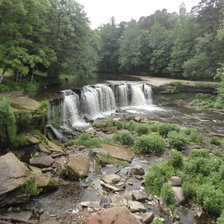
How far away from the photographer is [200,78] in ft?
91.2

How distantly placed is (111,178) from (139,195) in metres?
1.19

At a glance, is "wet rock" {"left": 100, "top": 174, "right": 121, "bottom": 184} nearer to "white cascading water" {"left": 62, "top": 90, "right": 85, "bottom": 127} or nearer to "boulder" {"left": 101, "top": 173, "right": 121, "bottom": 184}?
"boulder" {"left": 101, "top": 173, "right": 121, "bottom": 184}

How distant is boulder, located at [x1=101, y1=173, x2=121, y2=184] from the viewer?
648cm

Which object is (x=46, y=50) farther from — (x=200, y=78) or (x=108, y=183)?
(x=200, y=78)

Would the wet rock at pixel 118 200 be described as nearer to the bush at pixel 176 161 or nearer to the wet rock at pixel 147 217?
the wet rock at pixel 147 217

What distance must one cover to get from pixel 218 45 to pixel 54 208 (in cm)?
2138

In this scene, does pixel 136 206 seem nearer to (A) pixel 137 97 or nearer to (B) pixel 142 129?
(B) pixel 142 129

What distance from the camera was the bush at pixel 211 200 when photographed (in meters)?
5.18

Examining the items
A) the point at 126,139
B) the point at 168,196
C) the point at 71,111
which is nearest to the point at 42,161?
the point at 168,196

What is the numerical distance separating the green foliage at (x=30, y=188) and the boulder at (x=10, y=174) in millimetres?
127

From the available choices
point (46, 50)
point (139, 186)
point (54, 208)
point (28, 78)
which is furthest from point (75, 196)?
point (28, 78)

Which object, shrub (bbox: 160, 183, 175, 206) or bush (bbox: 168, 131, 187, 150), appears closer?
shrub (bbox: 160, 183, 175, 206)

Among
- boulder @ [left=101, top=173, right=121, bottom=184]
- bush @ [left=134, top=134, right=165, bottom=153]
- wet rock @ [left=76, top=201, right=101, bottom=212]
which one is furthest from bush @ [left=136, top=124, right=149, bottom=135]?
wet rock @ [left=76, top=201, right=101, bottom=212]

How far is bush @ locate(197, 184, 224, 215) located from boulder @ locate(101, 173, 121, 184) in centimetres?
239
